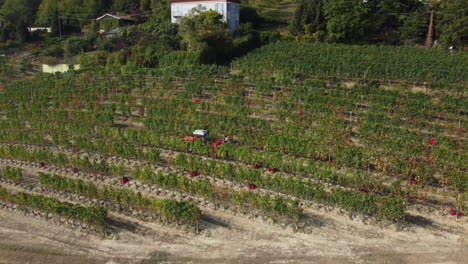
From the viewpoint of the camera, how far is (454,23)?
4200cm

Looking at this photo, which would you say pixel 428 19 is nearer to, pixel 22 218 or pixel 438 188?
pixel 438 188

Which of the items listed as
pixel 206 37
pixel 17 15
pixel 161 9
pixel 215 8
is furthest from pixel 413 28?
pixel 17 15

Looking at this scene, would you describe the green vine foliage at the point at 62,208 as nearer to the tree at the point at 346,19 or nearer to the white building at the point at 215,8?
the white building at the point at 215,8

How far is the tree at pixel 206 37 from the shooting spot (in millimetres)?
38938

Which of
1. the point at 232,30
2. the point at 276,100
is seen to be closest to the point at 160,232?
the point at 276,100

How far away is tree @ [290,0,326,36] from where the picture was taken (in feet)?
158

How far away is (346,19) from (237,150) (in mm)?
34220

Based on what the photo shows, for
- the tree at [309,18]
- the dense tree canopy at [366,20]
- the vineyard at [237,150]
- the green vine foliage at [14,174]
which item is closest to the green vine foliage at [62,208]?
the vineyard at [237,150]

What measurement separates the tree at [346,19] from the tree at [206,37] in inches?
552

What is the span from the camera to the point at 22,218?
14.8 m

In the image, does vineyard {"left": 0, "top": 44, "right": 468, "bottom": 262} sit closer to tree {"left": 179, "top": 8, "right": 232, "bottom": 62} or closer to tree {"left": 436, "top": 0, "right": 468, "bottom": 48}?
tree {"left": 179, "top": 8, "right": 232, "bottom": 62}

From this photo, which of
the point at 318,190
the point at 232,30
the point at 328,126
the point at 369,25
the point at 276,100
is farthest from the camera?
the point at 232,30

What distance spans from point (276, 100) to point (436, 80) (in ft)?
47.7

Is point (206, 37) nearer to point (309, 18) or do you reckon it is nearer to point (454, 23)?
point (309, 18)
